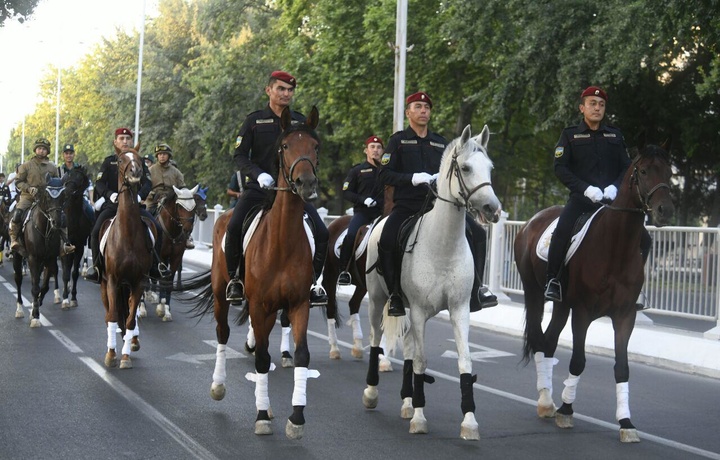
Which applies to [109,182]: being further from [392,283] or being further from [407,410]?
[407,410]

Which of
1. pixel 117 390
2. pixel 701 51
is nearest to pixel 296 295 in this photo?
pixel 117 390

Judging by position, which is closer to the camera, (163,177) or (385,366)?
(385,366)

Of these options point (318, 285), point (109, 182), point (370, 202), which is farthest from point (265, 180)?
point (109, 182)

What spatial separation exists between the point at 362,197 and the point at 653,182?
5347 millimetres

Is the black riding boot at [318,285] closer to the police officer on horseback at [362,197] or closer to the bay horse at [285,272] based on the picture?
the bay horse at [285,272]

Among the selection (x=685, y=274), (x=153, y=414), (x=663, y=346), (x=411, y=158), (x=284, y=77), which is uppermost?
(x=284, y=77)

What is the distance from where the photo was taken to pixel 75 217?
18.5 m

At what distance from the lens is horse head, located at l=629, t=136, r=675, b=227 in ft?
28.6

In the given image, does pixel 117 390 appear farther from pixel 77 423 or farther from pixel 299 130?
pixel 299 130

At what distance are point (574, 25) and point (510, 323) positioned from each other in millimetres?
12150

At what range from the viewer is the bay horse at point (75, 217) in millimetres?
18281

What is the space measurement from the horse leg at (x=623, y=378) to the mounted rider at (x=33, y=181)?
11.4 m

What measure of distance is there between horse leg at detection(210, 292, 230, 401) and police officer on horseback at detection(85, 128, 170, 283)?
11.1 ft

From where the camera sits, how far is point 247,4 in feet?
182
